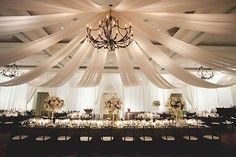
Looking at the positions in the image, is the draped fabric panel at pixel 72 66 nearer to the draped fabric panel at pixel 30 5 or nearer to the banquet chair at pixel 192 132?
the draped fabric panel at pixel 30 5

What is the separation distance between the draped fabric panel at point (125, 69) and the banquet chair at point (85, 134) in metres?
2.04

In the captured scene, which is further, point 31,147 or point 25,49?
point 31,147

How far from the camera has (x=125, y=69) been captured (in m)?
5.04

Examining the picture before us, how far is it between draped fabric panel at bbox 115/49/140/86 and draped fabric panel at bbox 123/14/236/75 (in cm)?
100

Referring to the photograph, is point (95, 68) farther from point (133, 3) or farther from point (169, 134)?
point (169, 134)

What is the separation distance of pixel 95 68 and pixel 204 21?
3225 millimetres

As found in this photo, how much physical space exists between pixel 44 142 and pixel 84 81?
2308mm

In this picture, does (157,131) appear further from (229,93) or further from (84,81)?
(229,93)

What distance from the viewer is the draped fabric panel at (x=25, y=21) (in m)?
2.43

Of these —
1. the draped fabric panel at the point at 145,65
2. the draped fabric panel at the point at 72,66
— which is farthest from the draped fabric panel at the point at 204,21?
the draped fabric panel at the point at 72,66

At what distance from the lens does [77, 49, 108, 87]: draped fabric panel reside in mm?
4385

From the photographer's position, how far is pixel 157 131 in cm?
439

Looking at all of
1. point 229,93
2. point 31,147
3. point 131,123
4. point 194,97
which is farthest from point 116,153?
point 229,93

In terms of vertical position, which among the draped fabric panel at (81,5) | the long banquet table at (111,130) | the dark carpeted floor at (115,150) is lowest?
the dark carpeted floor at (115,150)
